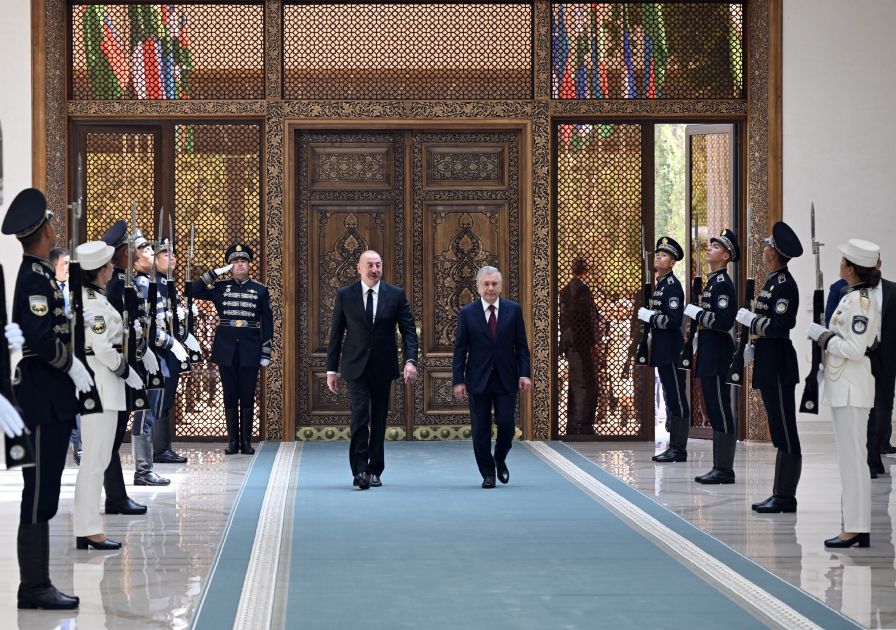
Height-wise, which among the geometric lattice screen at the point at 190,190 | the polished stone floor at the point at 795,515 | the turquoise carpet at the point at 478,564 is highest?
the geometric lattice screen at the point at 190,190

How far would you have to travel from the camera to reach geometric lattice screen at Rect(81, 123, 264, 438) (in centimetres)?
1095

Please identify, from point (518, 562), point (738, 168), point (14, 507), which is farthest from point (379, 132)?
point (518, 562)

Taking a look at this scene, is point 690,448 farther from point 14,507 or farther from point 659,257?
point 14,507

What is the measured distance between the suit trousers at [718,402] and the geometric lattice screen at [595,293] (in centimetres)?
261

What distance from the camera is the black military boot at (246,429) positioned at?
10227mm

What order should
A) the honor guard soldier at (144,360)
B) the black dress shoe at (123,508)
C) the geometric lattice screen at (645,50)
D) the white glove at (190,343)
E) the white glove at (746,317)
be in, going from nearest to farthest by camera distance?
the honor guard soldier at (144,360), the black dress shoe at (123,508), the white glove at (746,317), the white glove at (190,343), the geometric lattice screen at (645,50)

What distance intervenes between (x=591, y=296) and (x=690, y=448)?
58.8 inches

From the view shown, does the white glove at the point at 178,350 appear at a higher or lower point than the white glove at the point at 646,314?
lower

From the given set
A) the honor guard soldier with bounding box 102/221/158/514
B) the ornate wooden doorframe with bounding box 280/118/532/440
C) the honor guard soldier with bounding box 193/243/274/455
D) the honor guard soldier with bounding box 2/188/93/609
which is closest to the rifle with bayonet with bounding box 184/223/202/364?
the honor guard soldier with bounding box 193/243/274/455

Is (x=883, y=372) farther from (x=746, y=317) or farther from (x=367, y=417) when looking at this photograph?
(x=367, y=417)

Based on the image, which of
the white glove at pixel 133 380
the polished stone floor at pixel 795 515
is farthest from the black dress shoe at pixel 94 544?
the polished stone floor at pixel 795 515

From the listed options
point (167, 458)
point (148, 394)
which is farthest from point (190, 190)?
point (148, 394)

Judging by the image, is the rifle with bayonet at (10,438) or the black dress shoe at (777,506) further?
the black dress shoe at (777,506)

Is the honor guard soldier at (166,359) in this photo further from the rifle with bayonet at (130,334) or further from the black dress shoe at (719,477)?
the black dress shoe at (719,477)
